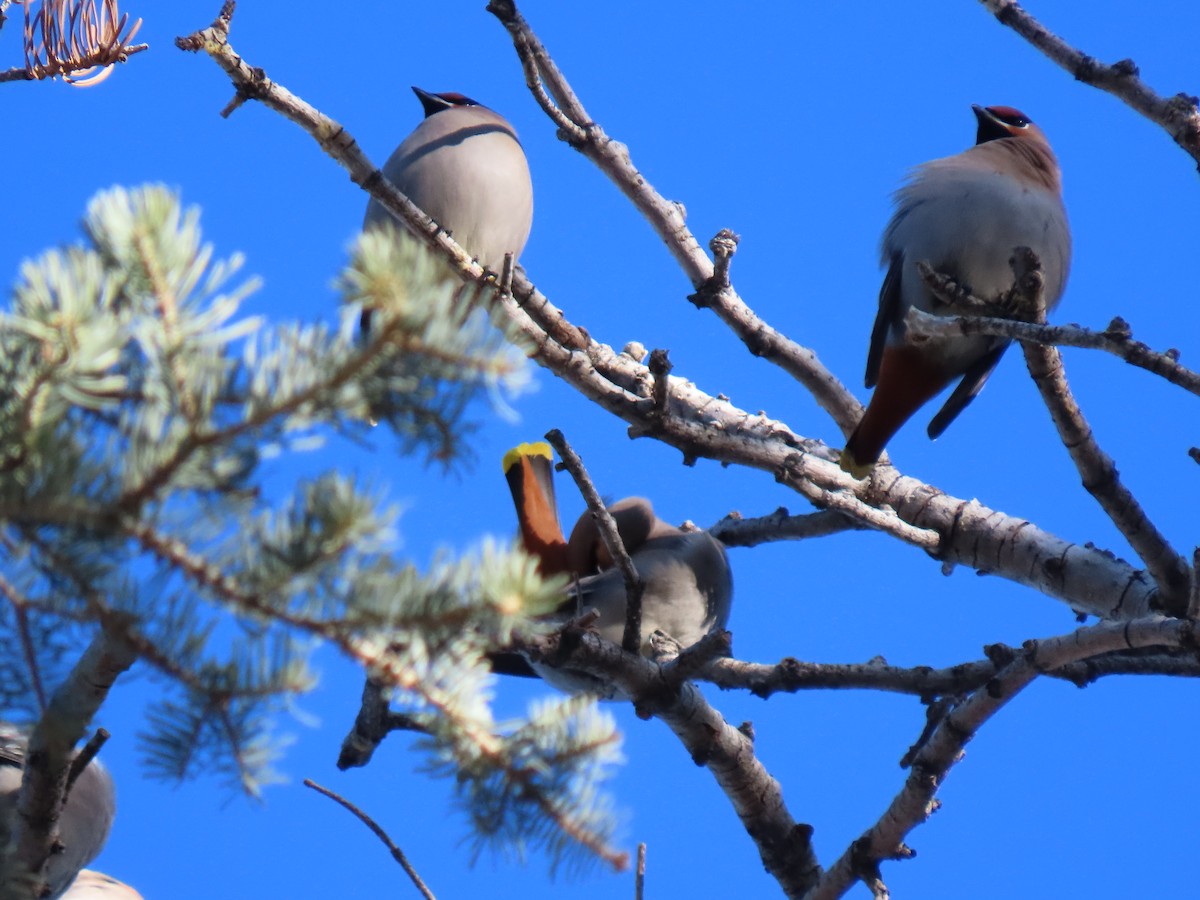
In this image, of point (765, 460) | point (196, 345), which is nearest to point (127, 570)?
point (196, 345)

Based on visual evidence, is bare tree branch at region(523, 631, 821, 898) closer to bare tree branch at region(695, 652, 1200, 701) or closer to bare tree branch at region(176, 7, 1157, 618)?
bare tree branch at region(695, 652, 1200, 701)

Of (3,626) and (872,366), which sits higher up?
(872,366)

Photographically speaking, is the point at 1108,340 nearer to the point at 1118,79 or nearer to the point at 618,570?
the point at 1118,79

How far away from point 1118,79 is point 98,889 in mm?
2911

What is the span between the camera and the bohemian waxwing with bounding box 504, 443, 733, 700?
369 centimetres

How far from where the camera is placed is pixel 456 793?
4.72 feet

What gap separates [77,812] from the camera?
2252 mm

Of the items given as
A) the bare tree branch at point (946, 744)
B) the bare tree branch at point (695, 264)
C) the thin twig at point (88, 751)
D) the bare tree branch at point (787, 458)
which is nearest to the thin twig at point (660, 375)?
the bare tree branch at point (787, 458)

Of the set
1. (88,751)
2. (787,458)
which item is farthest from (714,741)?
(88,751)

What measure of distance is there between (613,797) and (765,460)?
7.00ft

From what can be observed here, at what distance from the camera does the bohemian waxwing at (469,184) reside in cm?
422

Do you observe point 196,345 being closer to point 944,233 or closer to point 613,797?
point 613,797

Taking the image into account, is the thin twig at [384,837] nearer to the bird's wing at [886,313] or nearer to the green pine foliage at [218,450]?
the green pine foliage at [218,450]

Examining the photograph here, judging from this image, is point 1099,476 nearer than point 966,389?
Yes
